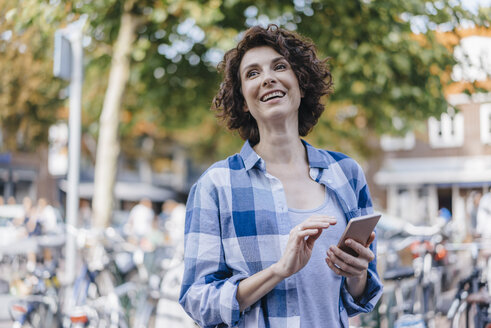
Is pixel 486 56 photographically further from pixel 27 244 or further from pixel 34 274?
pixel 27 244

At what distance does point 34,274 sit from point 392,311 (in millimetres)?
2959

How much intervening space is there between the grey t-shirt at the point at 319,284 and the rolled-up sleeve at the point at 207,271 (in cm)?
18

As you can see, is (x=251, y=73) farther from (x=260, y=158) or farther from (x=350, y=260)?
(x=350, y=260)

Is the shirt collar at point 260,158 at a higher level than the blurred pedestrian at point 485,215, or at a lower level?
higher

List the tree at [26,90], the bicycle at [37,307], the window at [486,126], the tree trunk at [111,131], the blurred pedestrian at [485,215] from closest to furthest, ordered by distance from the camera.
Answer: the bicycle at [37,307]
the tree trunk at [111,131]
the blurred pedestrian at [485,215]
the tree at [26,90]
the window at [486,126]

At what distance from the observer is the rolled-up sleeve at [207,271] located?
1.52 m

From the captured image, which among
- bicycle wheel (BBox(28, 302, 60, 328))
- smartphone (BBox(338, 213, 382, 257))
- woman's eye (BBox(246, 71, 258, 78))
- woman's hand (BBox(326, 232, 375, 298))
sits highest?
woman's eye (BBox(246, 71, 258, 78))

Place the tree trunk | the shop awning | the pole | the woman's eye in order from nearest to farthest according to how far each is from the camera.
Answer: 1. the woman's eye
2. the pole
3. the tree trunk
4. the shop awning

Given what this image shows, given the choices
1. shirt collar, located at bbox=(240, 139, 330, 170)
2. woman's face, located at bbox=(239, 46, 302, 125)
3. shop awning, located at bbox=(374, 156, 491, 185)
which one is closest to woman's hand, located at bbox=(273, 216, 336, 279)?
shirt collar, located at bbox=(240, 139, 330, 170)

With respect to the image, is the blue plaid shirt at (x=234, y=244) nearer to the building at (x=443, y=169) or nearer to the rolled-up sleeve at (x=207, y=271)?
the rolled-up sleeve at (x=207, y=271)

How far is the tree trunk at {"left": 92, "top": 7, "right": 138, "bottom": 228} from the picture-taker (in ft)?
27.0

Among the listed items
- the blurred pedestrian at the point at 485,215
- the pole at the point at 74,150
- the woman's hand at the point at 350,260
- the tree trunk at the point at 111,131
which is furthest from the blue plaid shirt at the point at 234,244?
the blurred pedestrian at the point at 485,215

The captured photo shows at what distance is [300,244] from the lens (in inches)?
56.7

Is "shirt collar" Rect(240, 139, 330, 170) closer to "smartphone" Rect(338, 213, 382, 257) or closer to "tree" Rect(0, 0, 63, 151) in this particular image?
"smartphone" Rect(338, 213, 382, 257)
